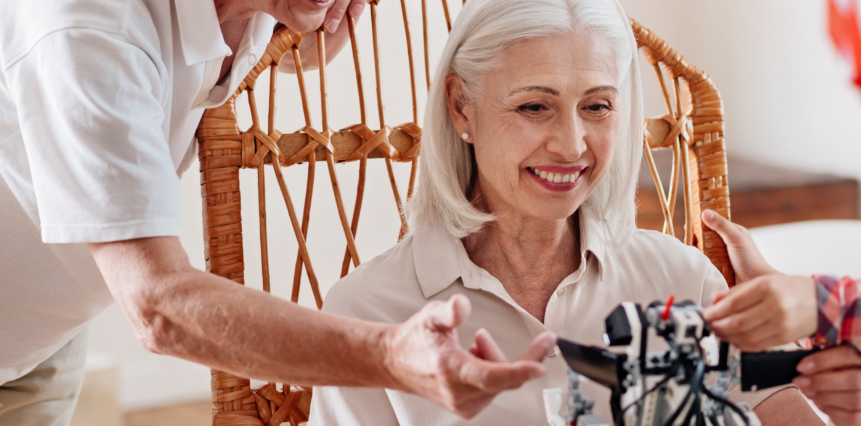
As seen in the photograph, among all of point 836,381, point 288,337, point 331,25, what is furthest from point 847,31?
point 331,25

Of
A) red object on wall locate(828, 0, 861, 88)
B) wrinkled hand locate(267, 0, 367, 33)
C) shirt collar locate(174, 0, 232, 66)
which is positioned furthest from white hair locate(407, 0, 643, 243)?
red object on wall locate(828, 0, 861, 88)

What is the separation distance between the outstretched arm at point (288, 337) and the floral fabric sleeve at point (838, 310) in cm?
27

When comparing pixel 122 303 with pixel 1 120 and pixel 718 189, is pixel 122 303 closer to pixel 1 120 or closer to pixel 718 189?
pixel 1 120

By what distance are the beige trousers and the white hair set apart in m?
0.86

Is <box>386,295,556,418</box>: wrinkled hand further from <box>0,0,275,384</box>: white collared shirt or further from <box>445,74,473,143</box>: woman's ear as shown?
<box>445,74,473,143</box>: woman's ear

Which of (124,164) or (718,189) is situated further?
(718,189)

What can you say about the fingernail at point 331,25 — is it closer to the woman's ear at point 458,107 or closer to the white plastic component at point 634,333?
the woman's ear at point 458,107

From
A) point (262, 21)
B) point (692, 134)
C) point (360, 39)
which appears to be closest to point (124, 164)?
point (262, 21)

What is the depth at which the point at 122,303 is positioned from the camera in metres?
0.84

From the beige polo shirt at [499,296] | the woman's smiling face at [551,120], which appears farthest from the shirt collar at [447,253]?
the woman's smiling face at [551,120]

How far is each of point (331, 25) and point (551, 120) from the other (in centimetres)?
64

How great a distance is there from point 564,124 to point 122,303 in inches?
26.1

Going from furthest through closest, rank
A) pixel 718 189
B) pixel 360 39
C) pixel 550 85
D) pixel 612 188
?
pixel 360 39 → pixel 718 189 → pixel 612 188 → pixel 550 85

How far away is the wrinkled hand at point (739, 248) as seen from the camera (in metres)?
1.53
